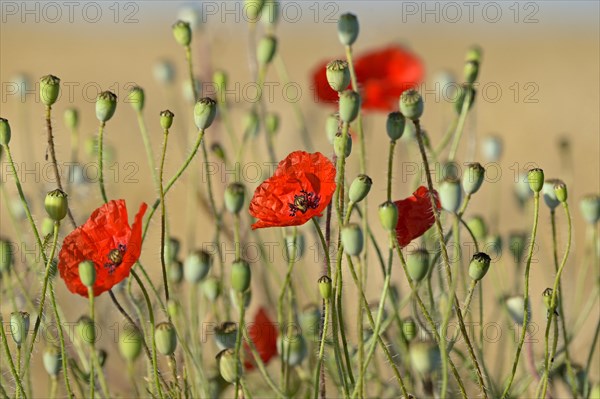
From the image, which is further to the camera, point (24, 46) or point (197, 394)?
point (24, 46)

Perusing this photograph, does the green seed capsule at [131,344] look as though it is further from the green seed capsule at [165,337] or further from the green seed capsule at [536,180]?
the green seed capsule at [536,180]

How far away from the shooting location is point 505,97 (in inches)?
210

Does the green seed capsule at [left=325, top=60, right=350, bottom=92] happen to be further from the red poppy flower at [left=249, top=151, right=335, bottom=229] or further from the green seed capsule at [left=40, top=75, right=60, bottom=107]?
the green seed capsule at [left=40, top=75, right=60, bottom=107]

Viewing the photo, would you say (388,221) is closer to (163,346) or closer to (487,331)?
(163,346)

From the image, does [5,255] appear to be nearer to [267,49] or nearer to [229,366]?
[229,366]

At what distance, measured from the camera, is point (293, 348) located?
1103 millimetres

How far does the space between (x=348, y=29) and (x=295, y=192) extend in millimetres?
218

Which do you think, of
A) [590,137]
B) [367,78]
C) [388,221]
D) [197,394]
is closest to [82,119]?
[590,137]

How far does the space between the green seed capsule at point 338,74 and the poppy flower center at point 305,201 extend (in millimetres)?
127

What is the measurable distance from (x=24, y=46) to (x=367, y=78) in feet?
21.6

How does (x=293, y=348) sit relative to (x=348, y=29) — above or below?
below

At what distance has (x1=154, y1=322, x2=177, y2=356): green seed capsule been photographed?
917 mm

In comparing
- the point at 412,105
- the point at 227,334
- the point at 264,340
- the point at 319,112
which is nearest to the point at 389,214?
the point at 412,105

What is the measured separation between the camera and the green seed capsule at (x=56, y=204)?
93 centimetres
